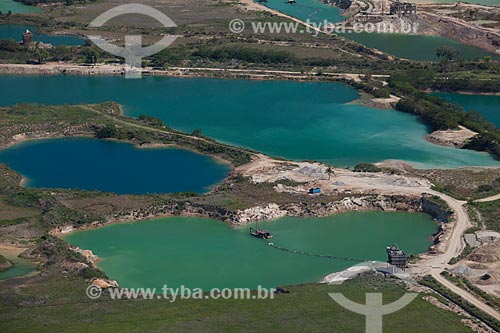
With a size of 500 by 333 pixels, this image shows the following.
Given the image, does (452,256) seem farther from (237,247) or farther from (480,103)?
(480,103)

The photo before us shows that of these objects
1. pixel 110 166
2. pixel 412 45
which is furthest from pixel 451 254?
pixel 412 45

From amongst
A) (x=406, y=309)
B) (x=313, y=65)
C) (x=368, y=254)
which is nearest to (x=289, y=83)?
(x=313, y=65)

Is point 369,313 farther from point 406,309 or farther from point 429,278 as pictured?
point 429,278

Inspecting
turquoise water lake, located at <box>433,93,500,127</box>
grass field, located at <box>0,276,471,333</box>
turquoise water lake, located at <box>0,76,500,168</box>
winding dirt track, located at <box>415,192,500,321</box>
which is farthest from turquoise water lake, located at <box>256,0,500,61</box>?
grass field, located at <box>0,276,471,333</box>

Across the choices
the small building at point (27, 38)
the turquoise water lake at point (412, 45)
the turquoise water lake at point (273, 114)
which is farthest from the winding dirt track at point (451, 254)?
the small building at point (27, 38)

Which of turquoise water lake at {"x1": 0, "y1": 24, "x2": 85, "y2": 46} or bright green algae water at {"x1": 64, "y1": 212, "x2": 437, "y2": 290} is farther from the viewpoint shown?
turquoise water lake at {"x1": 0, "y1": 24, "x2": 85, "y2": 46}

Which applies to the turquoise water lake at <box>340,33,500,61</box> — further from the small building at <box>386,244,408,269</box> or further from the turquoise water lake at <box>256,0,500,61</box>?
the small building at <box>386,244,408,269</box>
